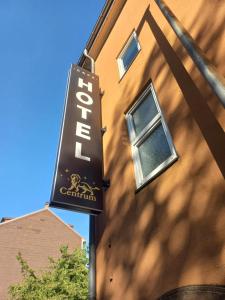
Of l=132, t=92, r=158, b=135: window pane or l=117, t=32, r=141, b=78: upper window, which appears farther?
l=117, t=32, r=141, b=78: upper window

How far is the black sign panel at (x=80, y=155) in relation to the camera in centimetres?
390

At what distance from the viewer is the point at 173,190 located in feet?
10.0

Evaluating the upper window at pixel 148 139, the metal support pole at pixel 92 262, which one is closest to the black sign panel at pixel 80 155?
the metal support pole at pixel 92 262

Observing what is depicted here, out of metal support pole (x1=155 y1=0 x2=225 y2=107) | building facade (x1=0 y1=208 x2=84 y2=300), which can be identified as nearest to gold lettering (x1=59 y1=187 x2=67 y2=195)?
metal support pole (x1=155 y1=0 x2=225 y2=107)

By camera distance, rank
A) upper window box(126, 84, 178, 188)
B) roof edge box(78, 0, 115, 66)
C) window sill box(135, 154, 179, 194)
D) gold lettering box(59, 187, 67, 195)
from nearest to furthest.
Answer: window sill box(135, 154, 179, 194) < upper window box(126, 84, 178, 188) < gold lettering box(59, 187, 67, 195) < roof edge box(78, 0, 115, 66)

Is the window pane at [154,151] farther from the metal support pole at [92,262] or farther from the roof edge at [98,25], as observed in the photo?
the roof edge at [98,25]

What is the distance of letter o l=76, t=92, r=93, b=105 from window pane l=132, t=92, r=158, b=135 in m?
1.40

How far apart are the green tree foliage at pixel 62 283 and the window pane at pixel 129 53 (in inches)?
440

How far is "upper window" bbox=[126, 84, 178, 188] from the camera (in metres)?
3.61

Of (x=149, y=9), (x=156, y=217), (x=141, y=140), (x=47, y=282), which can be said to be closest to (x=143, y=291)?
(x=156, y=217)

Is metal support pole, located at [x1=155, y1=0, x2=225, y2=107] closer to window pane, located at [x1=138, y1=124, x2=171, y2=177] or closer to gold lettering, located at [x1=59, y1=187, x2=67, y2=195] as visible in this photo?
window pane, located at [x1=138, y1=124, x2=171, y2=177]

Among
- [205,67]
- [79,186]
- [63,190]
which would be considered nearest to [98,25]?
[79,186]

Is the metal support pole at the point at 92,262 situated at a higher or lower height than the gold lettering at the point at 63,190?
lower

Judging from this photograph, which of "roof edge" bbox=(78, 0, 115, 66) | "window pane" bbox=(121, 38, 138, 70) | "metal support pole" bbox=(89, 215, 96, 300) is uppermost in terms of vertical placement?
"roof edge" bbox=(78, 0, 115, 66)
